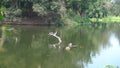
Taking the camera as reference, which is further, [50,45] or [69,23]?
[69,23]

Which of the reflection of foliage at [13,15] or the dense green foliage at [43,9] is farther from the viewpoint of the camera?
the reflection of foliage at [13,15]

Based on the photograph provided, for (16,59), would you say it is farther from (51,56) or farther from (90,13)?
(90,13)

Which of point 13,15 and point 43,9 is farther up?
point 43,9

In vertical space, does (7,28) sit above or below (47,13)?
above

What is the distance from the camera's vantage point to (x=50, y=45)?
18531 millimetres

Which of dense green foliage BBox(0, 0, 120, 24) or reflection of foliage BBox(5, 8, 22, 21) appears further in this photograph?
reflection of foliage BBox(5, 8, 22, 21)

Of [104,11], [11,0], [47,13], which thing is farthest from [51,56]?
[104,11]

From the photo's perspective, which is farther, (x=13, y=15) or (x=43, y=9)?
(x=13, y=15)

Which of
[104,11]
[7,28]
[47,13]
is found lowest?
Answer: [104,11]

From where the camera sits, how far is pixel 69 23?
40000 mm

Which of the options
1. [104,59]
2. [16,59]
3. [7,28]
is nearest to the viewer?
[7,28]

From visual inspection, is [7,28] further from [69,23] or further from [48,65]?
[69,23]

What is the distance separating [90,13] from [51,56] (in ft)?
127

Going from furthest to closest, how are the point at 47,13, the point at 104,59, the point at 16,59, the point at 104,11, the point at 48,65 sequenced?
the point at 104,11 → the point at 47,13 → the point at 104,59 → the point at 16,59 → the point at 48,65
